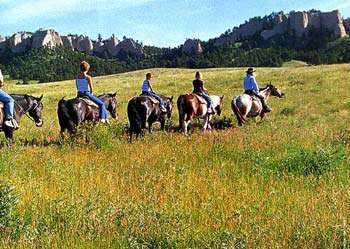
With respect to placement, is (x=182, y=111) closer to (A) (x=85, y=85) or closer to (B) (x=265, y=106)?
(A) (x=85, y=85)

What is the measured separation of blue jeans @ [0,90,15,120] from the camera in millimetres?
12648

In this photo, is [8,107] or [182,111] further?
[182,111]

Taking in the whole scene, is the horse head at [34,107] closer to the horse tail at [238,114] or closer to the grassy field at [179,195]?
the grassy field at [179,195]

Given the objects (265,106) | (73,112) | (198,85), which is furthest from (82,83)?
(265,106)

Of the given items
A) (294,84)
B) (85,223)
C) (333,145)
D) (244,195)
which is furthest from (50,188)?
(294,84)

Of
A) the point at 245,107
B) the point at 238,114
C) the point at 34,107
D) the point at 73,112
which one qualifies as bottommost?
the point at 238,114

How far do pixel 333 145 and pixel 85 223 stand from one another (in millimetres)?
7936

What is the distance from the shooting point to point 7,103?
12.8m

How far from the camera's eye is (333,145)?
38.0 ft

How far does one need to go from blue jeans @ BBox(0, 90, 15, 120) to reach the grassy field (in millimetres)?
1891

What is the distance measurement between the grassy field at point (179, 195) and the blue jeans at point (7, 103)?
189 cm

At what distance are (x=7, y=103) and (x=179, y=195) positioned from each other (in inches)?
301

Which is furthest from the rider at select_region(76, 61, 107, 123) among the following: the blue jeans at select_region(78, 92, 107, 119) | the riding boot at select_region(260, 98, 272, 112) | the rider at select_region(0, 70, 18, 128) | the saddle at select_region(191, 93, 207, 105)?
the riding boot at select_region(260, 98, 272, 112)

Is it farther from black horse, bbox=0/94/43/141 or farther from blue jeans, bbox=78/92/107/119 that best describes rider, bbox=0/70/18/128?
blue jeans, bbox=78/92/107/119
